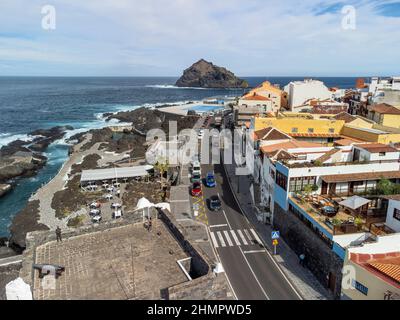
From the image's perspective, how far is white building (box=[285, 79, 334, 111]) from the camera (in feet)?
273

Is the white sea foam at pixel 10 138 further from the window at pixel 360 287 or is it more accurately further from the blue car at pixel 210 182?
the window at pixel 360 287

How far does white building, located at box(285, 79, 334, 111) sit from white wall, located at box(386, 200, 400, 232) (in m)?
59.8

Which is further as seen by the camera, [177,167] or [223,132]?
[223,132]

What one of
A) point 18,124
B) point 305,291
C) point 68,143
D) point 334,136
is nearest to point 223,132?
point 334,136

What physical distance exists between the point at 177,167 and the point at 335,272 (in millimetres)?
36370

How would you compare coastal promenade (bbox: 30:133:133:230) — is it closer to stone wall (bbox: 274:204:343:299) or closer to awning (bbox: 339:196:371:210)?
stone wall (bbox: 274:204:343:299)

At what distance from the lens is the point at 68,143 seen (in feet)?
282

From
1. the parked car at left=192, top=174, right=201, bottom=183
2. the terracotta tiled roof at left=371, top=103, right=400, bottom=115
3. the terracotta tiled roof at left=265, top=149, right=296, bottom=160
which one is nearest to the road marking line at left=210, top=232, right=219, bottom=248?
the terracotta tiled roof at left=265, top=149, right=296, bottom=160

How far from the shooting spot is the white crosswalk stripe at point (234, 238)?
32.5m

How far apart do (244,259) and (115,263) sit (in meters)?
17.2

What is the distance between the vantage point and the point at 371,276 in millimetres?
20188
